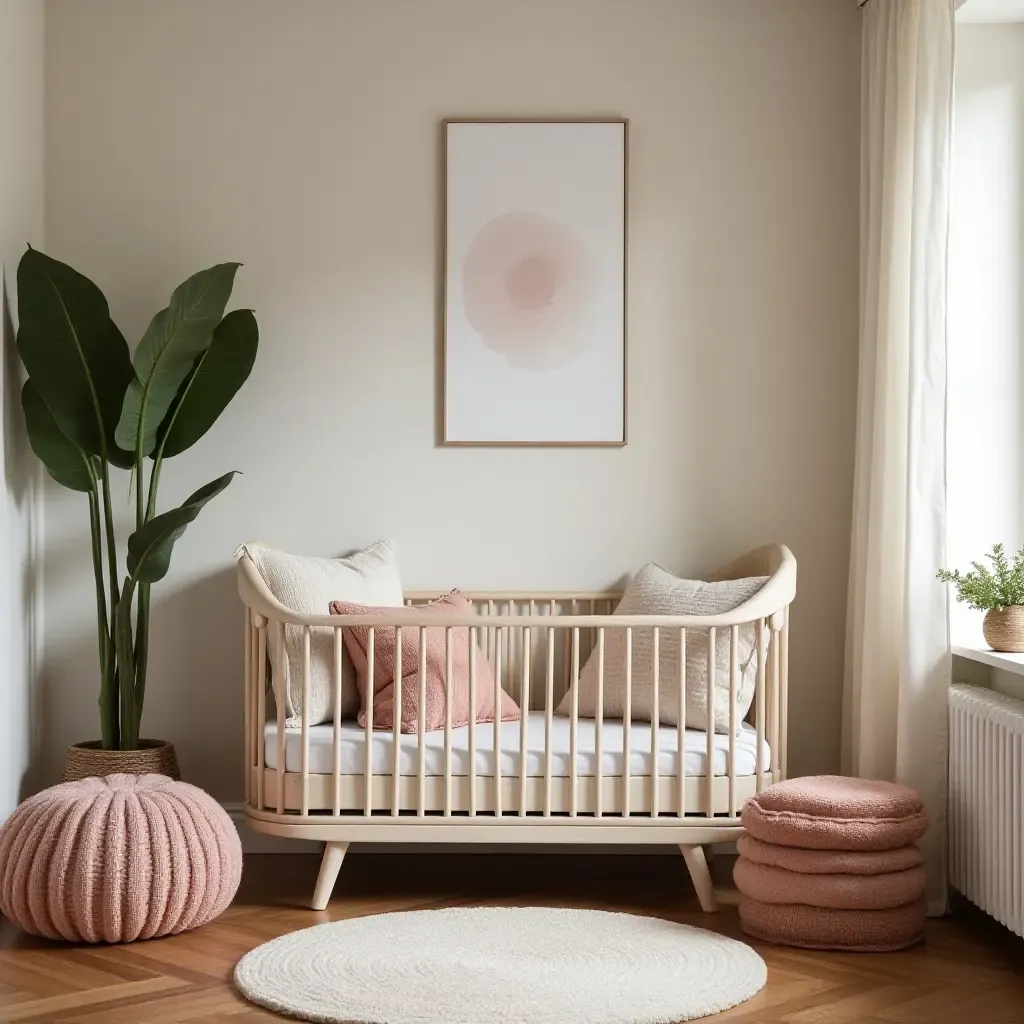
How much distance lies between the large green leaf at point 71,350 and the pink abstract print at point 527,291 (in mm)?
930

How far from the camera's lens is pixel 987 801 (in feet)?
8.41

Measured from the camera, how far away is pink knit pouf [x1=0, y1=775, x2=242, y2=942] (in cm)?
245

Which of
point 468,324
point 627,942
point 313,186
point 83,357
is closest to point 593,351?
point 468,324

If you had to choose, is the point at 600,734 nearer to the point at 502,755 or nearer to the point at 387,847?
the point at 502,755

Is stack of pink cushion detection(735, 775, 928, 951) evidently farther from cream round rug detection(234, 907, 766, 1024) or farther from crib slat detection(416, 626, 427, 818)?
crib slat detection(416, 626, 427, 818)

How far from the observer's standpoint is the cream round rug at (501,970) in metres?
2.13

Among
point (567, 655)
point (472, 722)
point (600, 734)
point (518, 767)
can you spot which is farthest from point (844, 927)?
point (567, 655)

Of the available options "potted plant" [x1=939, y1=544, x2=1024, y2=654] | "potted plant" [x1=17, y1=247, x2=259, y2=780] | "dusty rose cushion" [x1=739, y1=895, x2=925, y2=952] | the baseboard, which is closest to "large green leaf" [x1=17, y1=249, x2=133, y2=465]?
"potted plant" [x1=17, y1=247, x2=259, y2=780]

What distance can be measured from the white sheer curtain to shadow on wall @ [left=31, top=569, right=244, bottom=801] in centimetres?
162

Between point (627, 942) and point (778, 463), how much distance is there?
1.39 meters

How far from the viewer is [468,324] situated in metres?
3.35

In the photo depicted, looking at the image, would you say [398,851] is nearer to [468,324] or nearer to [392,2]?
[468,324]

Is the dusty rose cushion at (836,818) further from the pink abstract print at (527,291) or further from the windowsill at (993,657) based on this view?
the pink abstract print at (527,291)

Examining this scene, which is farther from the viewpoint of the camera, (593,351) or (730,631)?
(593,351)
